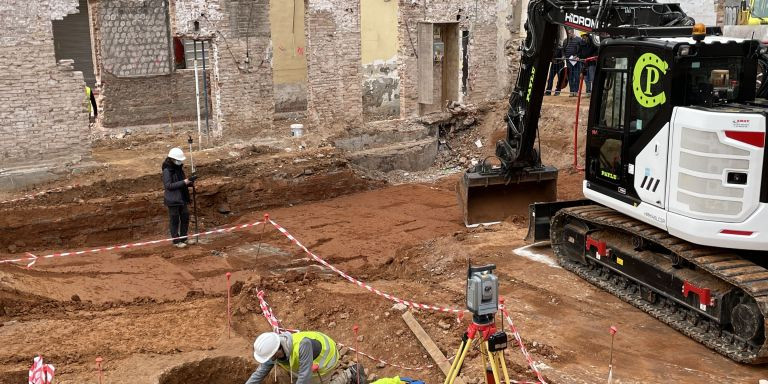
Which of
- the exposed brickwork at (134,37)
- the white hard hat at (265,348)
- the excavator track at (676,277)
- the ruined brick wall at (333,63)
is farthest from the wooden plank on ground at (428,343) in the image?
the exposed brickwork at (134,37)

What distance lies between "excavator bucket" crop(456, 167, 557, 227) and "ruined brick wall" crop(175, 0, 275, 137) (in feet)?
19.5

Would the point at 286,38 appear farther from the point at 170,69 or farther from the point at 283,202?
the point at 283,202

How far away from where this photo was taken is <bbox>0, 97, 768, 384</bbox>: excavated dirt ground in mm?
8227

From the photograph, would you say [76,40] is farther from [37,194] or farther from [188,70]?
[37,194]

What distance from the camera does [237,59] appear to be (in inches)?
663

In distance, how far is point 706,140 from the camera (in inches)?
319

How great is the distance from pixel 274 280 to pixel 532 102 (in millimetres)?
4842

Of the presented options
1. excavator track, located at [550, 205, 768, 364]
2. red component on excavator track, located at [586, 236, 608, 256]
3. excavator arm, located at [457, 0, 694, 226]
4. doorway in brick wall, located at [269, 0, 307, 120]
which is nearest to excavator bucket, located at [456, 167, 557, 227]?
excavator arm, located at [457, 0, 694, 226]

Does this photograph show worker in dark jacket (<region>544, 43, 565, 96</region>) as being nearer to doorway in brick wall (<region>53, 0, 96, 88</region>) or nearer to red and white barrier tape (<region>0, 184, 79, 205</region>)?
red and white barrier tape (<region>0, 184, 79, 205</region>)

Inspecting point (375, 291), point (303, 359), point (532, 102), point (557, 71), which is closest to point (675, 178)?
point (375, 291)

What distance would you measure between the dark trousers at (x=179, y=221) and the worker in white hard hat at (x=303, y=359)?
545cm

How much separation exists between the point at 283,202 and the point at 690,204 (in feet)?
28.8

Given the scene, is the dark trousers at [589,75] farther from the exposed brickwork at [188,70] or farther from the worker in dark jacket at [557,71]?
the exposed brickwork at [188,70]

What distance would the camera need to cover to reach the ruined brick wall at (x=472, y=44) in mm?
18250
